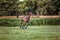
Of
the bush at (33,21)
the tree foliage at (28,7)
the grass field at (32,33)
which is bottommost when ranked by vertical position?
the grass field at (32,33)

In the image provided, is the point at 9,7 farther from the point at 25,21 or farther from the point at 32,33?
the point at 32,33

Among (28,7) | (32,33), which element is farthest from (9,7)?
(32,33)

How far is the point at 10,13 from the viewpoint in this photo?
3.06m

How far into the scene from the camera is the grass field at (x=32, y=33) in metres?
3.00

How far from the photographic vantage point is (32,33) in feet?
9.98

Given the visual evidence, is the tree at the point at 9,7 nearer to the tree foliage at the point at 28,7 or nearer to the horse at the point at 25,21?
the tree foliage at the point at 28,7

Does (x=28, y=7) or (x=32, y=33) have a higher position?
(x=28, y=7)

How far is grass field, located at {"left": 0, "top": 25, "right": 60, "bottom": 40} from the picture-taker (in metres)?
3.00

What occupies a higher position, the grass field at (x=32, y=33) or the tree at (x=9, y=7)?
the tree at (x=9, y=7)

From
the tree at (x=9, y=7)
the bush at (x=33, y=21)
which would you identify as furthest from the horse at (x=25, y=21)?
the tree at (x=9, y=7)

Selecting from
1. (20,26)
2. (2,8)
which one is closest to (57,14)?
(20,26)

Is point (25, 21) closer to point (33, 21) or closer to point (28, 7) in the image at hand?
point (33, 21)

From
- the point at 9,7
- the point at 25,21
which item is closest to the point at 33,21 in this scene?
the point at 25,21

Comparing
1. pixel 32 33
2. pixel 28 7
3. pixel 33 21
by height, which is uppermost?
pixel 28 7
